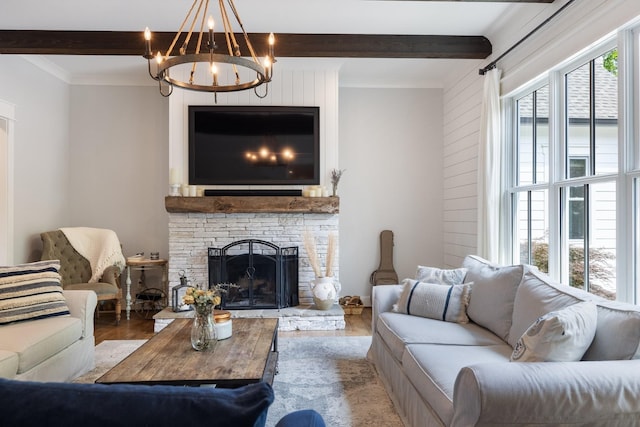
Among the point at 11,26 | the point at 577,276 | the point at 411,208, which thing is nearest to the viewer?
the point at 577,276

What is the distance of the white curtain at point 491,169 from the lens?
376 cm

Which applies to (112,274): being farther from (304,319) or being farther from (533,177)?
(533,177)

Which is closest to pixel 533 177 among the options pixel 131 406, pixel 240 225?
pixel 240 225

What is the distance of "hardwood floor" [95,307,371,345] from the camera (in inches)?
162

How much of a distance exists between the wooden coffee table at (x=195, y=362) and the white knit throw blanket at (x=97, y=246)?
7.04 feet

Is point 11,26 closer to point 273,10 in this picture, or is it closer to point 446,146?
point 273,10

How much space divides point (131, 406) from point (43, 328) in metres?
2.49

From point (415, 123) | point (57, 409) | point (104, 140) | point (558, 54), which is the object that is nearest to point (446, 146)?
point (415, 123)

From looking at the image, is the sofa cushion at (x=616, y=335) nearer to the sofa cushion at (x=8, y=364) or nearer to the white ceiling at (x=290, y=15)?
the white ceiling at (x=290, y=15)

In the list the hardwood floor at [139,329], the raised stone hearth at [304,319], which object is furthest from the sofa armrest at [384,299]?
the raised stone hearth at [304,319]

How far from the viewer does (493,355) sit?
219 centimetres

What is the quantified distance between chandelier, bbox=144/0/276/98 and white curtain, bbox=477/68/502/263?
80.3 inches

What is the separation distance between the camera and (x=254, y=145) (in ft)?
15.5

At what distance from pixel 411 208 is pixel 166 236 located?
10.3 feet
